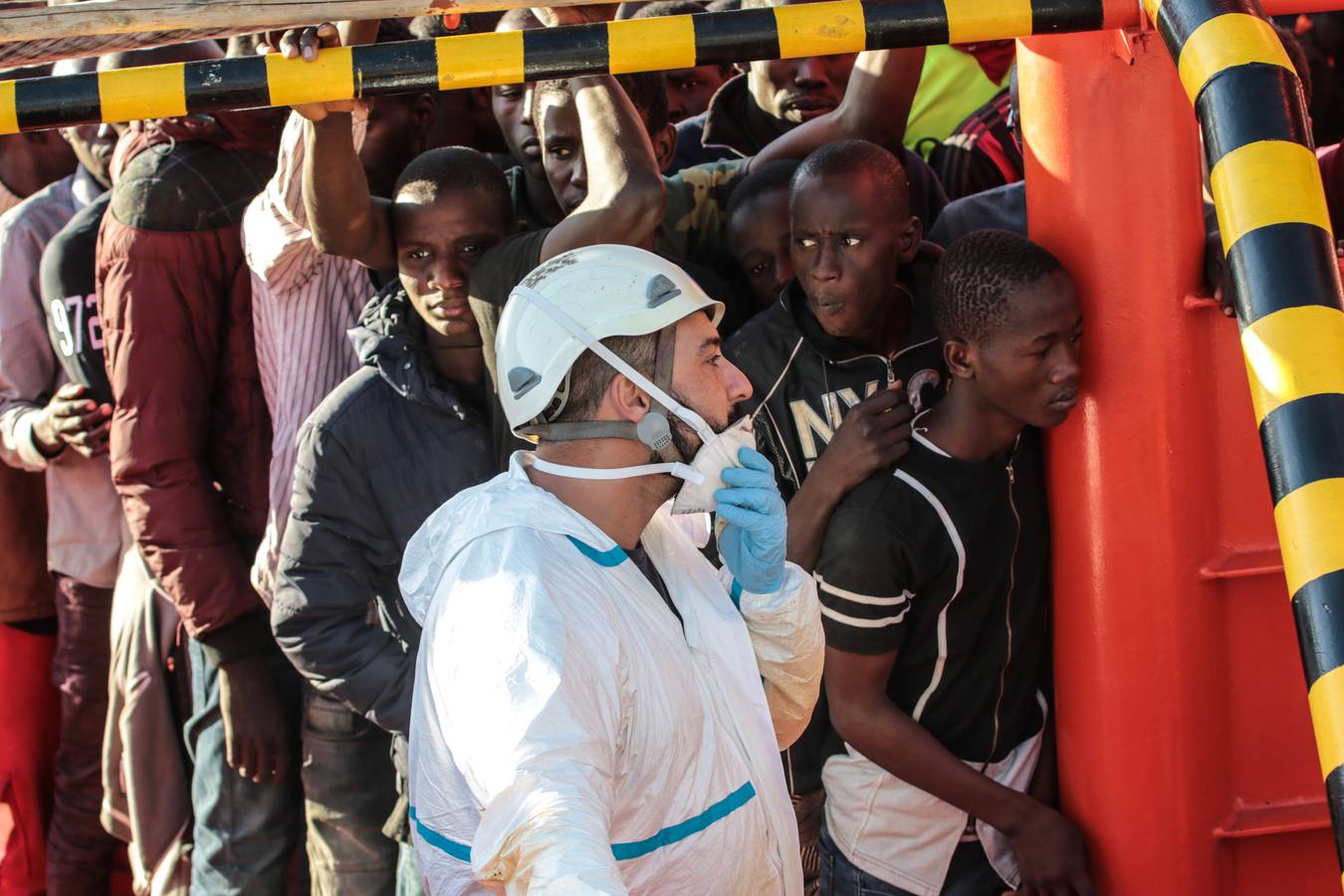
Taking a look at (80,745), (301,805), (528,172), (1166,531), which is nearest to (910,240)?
(1166,531)

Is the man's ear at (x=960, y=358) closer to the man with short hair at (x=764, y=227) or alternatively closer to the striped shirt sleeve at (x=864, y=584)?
the striped shirt sleeve at (x=864, y=584)

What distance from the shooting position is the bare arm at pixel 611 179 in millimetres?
3100

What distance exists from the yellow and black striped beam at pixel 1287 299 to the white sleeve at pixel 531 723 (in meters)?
0.73

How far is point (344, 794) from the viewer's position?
12.6 feet

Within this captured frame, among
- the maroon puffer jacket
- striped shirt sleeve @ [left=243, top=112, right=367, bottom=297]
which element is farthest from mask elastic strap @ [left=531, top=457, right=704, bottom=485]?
the maroon puffer jacket

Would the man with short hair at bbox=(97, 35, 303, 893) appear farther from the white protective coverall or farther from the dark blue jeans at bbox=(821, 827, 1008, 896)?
the white protective coverall

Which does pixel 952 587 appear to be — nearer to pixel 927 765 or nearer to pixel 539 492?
pixel 927 765

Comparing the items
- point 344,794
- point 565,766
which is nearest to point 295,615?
point 344,794

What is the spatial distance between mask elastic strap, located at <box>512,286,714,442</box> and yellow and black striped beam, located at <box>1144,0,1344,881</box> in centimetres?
84

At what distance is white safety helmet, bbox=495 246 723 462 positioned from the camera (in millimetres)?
2160

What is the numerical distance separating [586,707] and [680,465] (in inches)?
18.9

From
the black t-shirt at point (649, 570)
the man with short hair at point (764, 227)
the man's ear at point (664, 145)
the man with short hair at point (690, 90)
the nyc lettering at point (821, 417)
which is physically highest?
the man with short hair at point (690, 90)

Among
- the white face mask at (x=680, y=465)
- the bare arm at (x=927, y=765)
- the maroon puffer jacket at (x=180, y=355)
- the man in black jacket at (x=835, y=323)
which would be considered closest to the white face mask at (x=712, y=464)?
the white face mask at (x=680, y=465)

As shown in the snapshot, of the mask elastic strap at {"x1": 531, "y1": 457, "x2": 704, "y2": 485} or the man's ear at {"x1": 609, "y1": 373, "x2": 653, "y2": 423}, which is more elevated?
the man's ear at {"x1": 609, "y1": 373, "x2": 653, "y2": 423}
